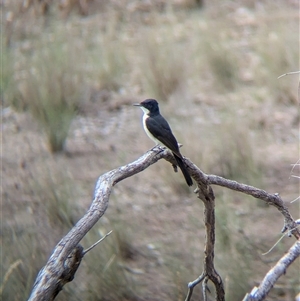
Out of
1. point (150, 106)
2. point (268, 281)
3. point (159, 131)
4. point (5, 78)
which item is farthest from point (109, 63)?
point (268, 281)

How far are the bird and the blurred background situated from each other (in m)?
0.86

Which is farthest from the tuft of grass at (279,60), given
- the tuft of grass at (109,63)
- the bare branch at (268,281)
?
the bare branch at (268,281)

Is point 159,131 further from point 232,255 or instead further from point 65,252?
point 65,252

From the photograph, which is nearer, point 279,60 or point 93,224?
point 93,224

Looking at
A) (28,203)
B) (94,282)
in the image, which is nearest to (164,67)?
(28,203)

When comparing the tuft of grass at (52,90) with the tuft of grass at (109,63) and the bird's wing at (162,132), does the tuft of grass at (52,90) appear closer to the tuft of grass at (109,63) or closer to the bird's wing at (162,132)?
the tuft of grass at (109,63)

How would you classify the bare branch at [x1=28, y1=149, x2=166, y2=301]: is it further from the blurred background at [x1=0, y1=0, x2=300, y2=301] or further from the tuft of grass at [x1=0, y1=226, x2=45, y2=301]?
the tuft of grass at [x1=0, y1=226, x2=45, y2=301]

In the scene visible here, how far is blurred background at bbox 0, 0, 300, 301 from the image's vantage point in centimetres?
488

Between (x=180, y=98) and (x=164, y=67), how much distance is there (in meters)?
0.59

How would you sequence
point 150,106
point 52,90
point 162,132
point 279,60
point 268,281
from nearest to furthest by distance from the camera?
1. point 268,281
2. point 162,132
3. point 150,106
4. point 52,90
5. point 279,60

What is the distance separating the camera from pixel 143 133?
25.7ft

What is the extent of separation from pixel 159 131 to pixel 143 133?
372cm

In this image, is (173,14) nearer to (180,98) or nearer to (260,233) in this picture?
(180,98)

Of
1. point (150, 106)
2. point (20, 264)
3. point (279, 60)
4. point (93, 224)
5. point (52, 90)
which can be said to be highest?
point (93, 224)
